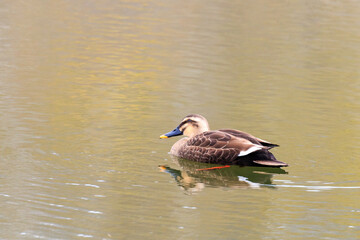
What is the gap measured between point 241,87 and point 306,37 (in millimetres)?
9106

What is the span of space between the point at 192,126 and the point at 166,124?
0.95m

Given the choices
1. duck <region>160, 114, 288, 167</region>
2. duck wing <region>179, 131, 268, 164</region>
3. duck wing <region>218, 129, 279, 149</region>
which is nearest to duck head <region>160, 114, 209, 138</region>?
duck <region>160, 114, 288, 167</region>

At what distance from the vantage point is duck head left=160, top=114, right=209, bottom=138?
12336 mm

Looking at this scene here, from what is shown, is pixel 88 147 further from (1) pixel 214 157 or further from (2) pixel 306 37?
(2) pixel 306 37

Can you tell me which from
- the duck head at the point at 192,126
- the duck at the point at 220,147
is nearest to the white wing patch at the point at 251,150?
the duck at the point at 220,147

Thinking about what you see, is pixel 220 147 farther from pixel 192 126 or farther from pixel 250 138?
pixel 192 126

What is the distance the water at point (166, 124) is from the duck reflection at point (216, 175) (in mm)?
43

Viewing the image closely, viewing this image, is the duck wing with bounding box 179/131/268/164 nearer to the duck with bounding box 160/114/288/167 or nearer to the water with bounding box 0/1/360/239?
the duck with bounding box 160/114/288/167

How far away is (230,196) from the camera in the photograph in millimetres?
9727

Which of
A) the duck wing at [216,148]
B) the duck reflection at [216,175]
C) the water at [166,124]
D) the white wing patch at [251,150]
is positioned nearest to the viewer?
the water at [166,124]

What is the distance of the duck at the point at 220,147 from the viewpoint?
1107 cm

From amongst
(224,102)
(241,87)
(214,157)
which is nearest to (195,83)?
(241,87)

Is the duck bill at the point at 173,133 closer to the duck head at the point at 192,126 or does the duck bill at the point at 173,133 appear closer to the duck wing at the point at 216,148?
the duck head at the point at 192,126

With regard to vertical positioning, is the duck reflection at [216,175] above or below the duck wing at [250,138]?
below
